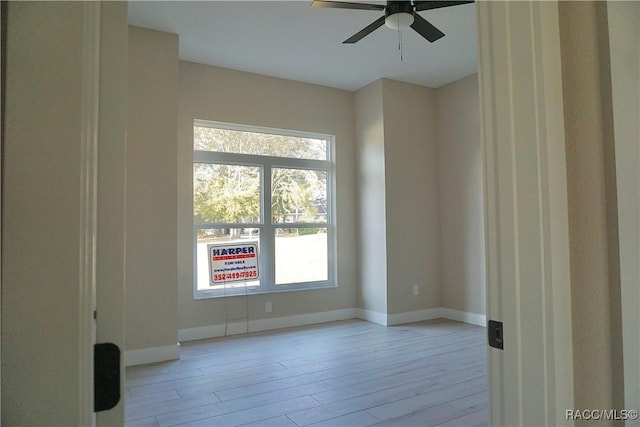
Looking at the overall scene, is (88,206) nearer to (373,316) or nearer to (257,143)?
(257,143)

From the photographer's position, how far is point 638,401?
844 millimetres

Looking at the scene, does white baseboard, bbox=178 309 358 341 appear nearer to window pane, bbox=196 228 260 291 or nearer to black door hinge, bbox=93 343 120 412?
window pane, bbox=196 228 260 291

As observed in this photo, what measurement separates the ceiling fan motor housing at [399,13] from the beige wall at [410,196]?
6.84ft

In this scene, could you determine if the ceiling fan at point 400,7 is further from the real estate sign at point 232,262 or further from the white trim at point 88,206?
the real estate sign at point 232,262

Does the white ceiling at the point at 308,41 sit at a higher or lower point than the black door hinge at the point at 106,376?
higher

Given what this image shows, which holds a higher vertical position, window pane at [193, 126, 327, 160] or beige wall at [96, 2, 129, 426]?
window pane at [193, 126, 327, 160]

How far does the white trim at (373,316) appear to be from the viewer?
4.91 m

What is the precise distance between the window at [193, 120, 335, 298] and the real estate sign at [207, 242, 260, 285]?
11mm

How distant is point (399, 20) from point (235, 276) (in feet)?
10.1

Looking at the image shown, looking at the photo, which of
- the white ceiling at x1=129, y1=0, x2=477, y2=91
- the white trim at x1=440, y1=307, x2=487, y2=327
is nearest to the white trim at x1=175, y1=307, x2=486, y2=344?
the white trim at x1=440, y1=307, x2=487, y2=327

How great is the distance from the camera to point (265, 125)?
483 centimetres

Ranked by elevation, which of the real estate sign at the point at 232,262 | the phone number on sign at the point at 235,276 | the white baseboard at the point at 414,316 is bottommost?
the white baseboard at the point at 414,316

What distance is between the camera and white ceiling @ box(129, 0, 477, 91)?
339cm

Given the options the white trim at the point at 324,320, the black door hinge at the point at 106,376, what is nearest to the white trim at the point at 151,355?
the white trim at the point at 324,320
